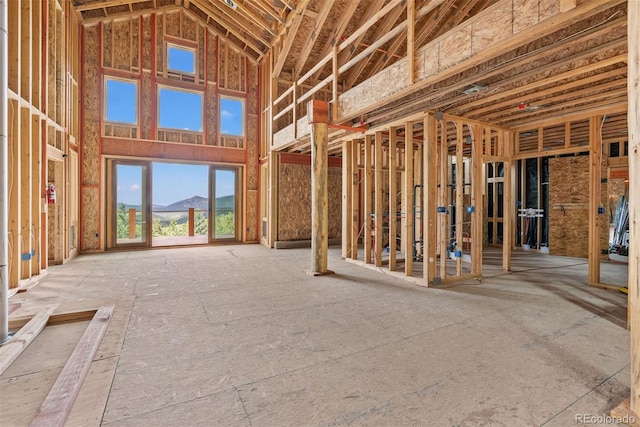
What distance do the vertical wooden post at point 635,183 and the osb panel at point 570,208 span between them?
24.2 ft

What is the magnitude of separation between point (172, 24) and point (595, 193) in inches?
440

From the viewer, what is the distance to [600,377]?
230cm

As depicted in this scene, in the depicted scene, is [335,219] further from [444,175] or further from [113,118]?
[113,118]

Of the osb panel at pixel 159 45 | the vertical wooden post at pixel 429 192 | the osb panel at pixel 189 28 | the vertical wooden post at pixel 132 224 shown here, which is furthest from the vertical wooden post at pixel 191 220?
the vertical wooden post at pixel 429 192

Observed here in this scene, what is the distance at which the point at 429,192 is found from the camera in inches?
193

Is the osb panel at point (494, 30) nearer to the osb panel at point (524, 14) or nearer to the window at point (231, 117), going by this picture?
the osb panel at point (524, 14)

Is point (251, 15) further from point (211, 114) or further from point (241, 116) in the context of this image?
point (211, 114)

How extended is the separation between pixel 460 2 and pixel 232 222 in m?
8.71

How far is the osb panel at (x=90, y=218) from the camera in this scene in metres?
7.92

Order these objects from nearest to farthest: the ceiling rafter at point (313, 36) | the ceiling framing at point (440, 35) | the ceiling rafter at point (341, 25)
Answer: the ceiling framing at point (440, 35), the ceiling rafter at point (341, 25), the ceiling rafter at point (313, 36)

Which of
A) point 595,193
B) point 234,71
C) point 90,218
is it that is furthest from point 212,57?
point 595,193

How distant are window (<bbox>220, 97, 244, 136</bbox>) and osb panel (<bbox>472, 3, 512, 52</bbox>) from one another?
7.96 m

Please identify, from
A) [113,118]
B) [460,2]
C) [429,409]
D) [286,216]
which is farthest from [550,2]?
[113,118]

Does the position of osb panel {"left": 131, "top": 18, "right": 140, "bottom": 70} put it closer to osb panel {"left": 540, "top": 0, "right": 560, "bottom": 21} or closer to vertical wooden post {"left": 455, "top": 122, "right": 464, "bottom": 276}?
vertical wooden post {"left": 455, "top": 122, "right": 464, "bottom": 276}
